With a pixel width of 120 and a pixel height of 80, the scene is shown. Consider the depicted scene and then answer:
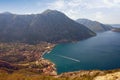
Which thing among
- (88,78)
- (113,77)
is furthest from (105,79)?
(88,78)

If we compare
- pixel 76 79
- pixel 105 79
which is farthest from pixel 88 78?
pixel 105 79

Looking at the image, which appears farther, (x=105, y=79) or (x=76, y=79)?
(x=76, y=79)

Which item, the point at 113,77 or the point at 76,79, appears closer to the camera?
the point at 113,77

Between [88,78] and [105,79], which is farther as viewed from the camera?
[88,78]

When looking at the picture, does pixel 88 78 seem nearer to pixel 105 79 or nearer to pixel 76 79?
pixel 76 79

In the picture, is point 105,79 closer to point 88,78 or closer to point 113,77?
point 113,77
